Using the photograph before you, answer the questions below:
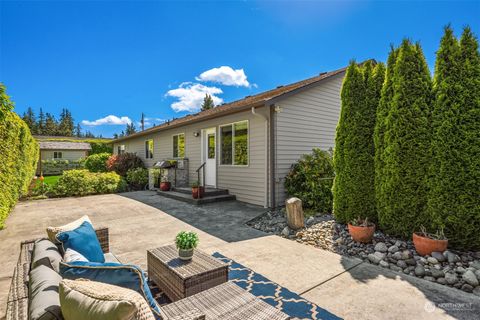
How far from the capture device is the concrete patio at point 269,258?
2.54 metres

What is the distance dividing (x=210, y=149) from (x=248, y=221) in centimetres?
434

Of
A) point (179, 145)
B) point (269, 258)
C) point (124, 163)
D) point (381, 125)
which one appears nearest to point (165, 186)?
point (179, 145)

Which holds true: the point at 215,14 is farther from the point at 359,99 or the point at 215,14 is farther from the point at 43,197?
the point at 43,197

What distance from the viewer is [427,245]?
142 inches

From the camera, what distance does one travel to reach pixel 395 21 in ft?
23.0

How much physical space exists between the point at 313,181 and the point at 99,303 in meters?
6.43

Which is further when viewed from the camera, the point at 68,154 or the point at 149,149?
the point at 68,154

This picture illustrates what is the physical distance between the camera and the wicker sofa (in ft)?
4.69

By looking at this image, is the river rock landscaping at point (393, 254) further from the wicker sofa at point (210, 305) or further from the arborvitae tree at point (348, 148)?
the wicker sofa at point (210, 305)

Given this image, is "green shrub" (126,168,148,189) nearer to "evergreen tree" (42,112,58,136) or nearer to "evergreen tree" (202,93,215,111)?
"evergreen tree" (202,93,215,111)

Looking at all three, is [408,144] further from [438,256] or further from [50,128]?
[50,128]

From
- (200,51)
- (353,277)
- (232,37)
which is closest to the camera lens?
(353,277)

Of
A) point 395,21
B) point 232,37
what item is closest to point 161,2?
point 232,37

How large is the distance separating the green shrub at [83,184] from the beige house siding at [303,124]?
326 inches
